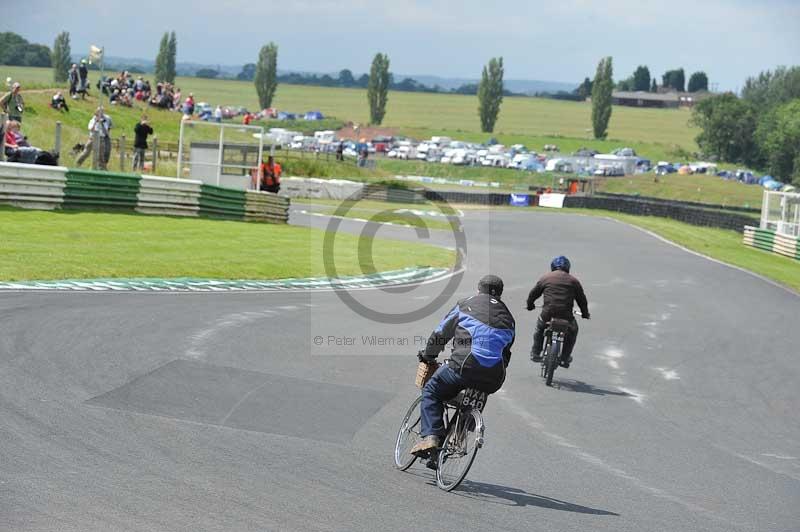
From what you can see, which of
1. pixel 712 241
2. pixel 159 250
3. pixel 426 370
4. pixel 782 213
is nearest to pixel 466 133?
pixel 712 241

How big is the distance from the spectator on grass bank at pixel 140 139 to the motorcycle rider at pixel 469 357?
23239 mm

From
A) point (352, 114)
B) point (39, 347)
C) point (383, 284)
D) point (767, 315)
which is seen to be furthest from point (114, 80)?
point (352, 114)

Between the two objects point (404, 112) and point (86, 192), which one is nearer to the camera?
point (86, 192)

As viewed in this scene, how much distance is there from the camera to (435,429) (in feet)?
28.4

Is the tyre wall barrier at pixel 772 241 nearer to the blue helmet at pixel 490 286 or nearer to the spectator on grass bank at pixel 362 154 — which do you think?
the spectator on grass bank at pixel 362 154

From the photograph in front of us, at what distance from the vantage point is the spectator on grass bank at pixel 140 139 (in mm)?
30781

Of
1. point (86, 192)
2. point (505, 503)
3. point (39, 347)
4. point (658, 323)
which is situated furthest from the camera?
point (86, 192)

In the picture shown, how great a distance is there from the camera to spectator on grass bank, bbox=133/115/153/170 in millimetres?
30781

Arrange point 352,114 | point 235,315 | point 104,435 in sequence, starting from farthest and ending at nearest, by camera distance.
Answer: point 352,114, point 235,315, point 104,435

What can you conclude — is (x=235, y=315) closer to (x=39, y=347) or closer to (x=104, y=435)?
(x=39, y=347)

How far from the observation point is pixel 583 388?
14281mm

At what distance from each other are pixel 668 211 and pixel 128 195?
36583mm

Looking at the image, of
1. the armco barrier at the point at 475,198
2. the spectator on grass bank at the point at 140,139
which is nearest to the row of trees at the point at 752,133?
the armco barrier at the point at 475,198

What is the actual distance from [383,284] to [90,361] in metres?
11.7
